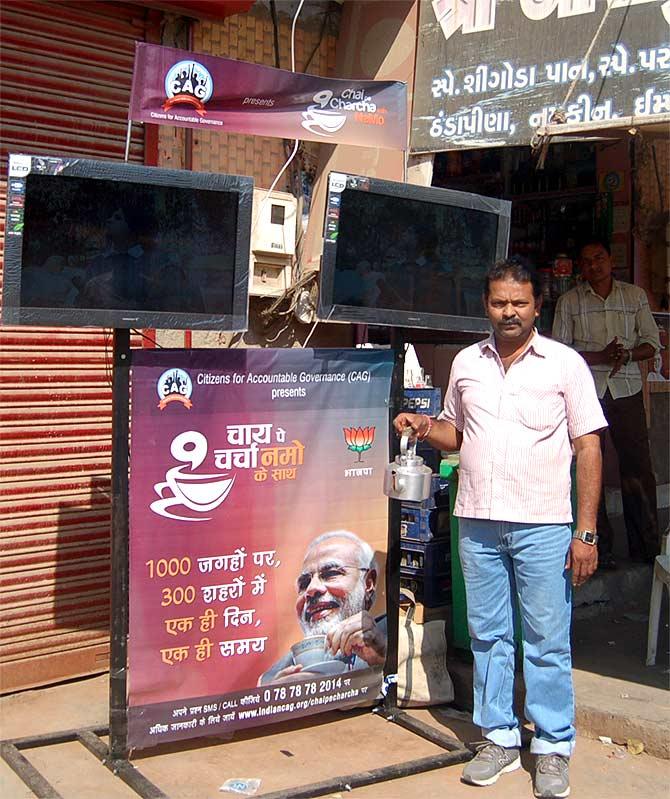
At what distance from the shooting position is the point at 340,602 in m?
4.36

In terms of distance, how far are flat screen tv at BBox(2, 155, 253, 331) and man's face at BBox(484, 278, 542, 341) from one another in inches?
40.5

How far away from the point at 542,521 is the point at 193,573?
1426 mm

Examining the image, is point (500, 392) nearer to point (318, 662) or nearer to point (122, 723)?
point (318, 662)

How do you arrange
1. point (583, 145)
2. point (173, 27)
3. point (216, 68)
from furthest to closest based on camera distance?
point (583, 145)
point (173, 27)
point (216, 68)

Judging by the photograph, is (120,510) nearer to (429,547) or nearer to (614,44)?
(429,547)

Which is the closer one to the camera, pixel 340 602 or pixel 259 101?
pixel 259 101

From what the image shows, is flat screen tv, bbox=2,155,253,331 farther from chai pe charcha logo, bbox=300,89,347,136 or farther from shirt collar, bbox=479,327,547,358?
shirt collar, bbox=479,327,547,358

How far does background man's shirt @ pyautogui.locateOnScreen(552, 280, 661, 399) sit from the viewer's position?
6.02m

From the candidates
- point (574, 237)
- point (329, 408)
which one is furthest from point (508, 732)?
point (574, 237)

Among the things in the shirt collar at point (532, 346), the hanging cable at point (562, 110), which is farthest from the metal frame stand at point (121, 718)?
the hanging cable at point (562, 110)

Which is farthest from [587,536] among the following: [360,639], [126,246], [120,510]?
[126,246]

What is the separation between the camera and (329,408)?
4.29 m

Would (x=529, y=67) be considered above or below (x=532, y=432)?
above

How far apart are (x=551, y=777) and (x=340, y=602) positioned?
1152mm
